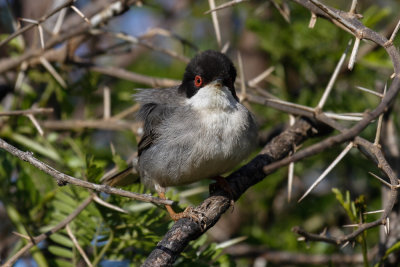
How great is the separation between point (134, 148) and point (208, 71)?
2.02 m

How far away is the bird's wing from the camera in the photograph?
12.6 ft

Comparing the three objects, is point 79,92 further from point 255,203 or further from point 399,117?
point 399,117

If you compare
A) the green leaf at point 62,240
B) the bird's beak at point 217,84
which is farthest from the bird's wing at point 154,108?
the green leaf at point 62,240

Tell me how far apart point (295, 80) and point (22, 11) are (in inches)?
120

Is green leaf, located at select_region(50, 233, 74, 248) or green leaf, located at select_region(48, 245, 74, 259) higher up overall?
green leaf, located at select_region(50, 233, 74, 248)

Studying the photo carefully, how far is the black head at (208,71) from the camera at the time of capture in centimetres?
367

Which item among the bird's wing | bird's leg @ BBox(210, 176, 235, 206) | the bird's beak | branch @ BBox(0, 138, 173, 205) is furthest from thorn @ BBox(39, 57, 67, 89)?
branch @ BBox(0, 138, 173, 205)

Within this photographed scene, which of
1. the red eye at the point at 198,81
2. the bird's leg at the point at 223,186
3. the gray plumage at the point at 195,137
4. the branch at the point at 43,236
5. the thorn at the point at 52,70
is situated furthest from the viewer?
the thorn at the point at 52,70

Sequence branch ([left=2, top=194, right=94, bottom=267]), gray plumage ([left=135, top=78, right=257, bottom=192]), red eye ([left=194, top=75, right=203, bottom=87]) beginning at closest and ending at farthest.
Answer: branch ([left=2, top=194, right=94, bottom=267]) < gray plumage ([left=135, top=78, right=257, bottom=192]) < red eye ([left=194, top=75, right=203, bottom=87])

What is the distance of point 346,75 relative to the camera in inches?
188

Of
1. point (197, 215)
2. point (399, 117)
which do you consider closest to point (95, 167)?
point (197, 215)

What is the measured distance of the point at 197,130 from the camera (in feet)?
11.6

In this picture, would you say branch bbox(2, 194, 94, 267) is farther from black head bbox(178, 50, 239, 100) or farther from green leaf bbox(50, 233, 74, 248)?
black head bbox(178, 50, 239, 100)

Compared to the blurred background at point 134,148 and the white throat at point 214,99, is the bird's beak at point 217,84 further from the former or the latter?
the blurred background at point 134,148
